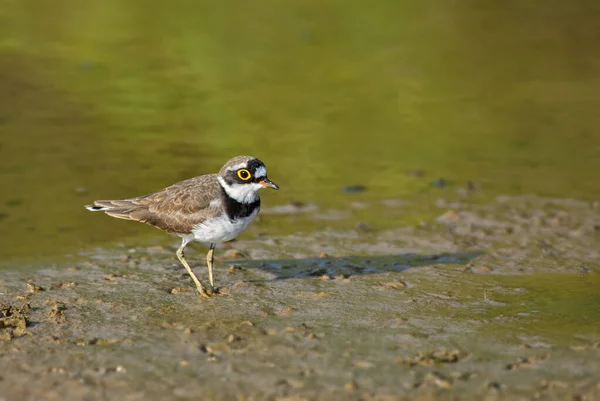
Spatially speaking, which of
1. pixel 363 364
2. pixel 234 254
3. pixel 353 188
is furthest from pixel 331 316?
pixel 353 188

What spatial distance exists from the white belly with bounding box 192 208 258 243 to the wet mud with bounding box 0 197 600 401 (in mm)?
563

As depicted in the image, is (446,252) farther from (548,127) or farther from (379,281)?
(548,127)

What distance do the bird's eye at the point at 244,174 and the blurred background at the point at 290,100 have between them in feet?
7.08

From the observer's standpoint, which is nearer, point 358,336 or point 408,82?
point 358,336

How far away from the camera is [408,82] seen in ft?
63.1

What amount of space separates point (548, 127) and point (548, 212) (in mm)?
4407

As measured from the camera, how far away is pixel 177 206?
32.3 feet

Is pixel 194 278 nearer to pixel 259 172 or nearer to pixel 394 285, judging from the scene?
pixel 259 172

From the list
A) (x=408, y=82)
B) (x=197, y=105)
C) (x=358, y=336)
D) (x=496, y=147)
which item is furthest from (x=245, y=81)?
(x=358, y=336)

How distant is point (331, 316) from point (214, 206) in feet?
5.45

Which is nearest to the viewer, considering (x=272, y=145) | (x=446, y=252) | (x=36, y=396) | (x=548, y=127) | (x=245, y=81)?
(x=36, y=396)

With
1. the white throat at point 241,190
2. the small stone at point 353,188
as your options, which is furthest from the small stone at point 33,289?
the small stone at point 353,188

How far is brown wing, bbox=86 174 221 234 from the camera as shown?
967 cm

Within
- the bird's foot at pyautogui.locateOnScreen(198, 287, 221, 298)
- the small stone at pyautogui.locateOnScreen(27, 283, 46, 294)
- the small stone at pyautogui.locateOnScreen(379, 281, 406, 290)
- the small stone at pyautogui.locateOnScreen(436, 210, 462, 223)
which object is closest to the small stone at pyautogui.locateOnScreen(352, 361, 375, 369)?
the small stone at pyautogui.locateOnScreen(379, 281, 406, 290)
